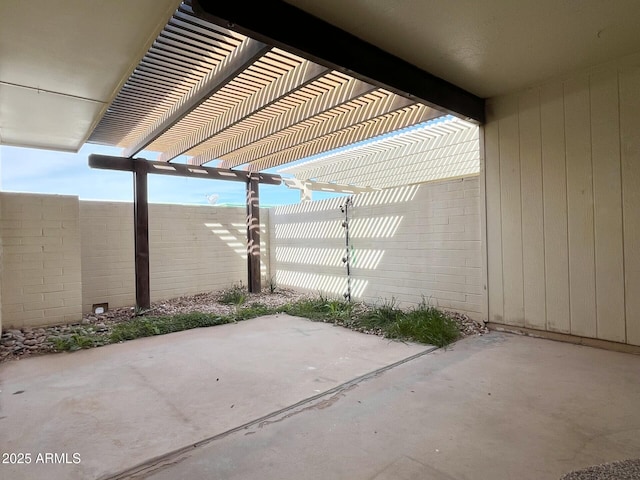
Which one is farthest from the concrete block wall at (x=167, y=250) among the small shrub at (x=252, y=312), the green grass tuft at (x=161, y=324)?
the small shrub at (x=252, y=312)

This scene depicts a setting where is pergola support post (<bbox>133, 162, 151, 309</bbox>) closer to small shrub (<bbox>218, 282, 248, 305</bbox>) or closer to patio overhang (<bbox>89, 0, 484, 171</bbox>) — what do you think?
patio overhang (<bbox>89, 0, 484, 171</bbox>)

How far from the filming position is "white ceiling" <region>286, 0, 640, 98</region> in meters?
2.61

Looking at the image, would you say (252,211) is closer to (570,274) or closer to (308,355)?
(308,355)

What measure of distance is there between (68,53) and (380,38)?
2.47 metres

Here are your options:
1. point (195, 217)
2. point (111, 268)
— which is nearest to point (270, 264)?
point (195, 217)

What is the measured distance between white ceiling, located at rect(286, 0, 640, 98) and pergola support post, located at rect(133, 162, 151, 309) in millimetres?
4515

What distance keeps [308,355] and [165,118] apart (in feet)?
11.4

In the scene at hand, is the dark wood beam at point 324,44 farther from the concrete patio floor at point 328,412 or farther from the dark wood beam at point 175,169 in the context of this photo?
the dark wood beam at point 175,169

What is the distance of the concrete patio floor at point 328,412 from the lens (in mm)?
1838

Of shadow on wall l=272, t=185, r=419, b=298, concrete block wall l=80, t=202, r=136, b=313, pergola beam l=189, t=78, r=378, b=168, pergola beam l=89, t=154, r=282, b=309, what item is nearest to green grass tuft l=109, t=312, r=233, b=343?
pergola beam l=89, t=154, r=282, b=309

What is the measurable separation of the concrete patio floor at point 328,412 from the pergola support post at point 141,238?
2161mm

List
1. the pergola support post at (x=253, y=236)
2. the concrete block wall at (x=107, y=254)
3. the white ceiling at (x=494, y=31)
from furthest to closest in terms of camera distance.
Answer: the pergola support post at (x=253, y=236)
the concrete block wall at (x=107, y=254)
the white ceiling at (x=494, y=31)

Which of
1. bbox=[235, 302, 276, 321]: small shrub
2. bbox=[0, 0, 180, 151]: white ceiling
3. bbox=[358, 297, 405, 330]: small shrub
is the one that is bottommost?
bbox=[235, 302, 276, 321]: small shrub

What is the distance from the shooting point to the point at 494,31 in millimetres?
2932
